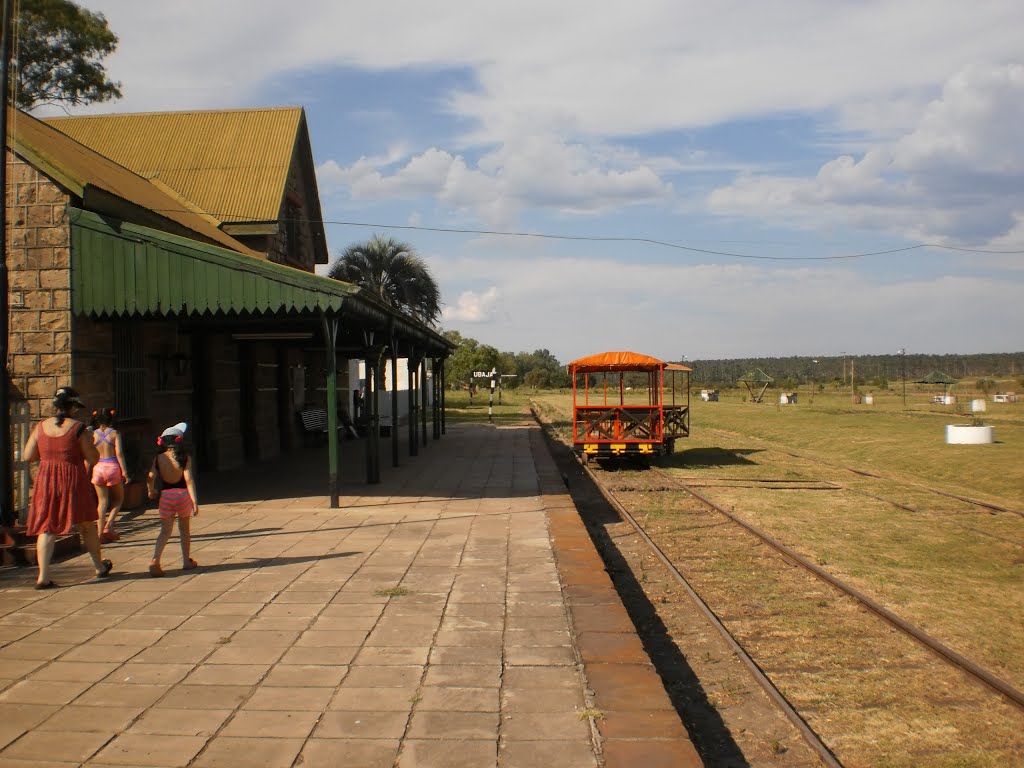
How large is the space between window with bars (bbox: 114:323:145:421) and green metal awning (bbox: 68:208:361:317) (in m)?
1.48

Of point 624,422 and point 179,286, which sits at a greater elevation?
point 179,286

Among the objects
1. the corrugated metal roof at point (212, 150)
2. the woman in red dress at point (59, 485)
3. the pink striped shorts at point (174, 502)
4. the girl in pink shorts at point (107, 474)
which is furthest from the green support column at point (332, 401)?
the corrugated metal roof at point (212, 150)

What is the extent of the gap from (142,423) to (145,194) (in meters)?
5.60

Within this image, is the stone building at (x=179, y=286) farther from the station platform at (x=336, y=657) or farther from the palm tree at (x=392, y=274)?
the palm tree at (x=392, y=274)

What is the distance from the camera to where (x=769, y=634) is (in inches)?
280

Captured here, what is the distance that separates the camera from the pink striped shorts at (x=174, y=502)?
7684mm

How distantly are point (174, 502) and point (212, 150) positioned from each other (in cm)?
1647

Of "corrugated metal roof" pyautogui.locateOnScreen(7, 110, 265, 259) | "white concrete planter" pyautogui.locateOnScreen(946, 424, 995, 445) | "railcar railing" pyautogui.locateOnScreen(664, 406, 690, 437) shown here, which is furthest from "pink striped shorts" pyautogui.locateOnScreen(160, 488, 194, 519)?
"white concrete planter" pyautogui.locateOnScreen(946, 424, 995, 445)

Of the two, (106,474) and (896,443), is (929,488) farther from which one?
(106,474)

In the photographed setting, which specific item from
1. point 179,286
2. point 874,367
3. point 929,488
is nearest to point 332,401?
point 179,286

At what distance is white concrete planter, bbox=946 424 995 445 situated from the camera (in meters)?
24.2

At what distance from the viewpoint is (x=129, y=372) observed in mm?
12727

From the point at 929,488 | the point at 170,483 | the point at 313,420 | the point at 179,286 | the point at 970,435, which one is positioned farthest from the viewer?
the point at 970,435

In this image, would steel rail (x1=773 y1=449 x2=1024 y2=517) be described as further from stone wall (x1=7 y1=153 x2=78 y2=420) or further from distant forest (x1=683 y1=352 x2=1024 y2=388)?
distant forest (x1=683 y1=352 x2=1024 y2=388)
